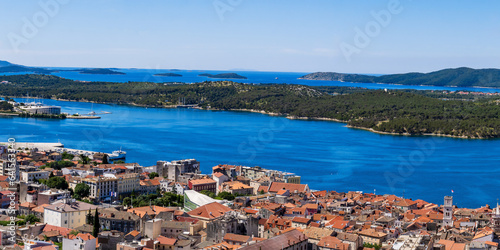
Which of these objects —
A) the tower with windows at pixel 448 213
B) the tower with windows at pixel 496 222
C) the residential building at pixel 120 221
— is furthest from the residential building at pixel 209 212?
the tower with windows at pixel 496 222

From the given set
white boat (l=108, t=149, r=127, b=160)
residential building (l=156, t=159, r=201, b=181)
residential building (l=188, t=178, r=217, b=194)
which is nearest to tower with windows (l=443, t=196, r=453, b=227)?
residential building (l=188, t=178, r=217, b=194)

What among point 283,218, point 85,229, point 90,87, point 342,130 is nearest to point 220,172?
point 283,218

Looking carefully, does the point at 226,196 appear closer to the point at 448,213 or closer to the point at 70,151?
the point at 448,213

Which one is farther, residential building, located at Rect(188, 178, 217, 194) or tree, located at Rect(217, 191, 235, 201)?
residential building, located at Rect(188, 178, 217, 194)

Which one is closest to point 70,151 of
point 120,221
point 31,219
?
point 31,219

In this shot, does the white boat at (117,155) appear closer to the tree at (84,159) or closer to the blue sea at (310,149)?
the blue sea at (310,149)

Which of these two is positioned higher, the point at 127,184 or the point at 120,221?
the point at 120,221

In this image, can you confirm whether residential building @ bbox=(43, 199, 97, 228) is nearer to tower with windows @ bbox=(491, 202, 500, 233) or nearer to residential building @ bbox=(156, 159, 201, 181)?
residential building @ bbox=(156, 159, 201, 181)

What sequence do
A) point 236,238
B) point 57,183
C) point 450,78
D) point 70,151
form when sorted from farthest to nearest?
point 450,78 < point 70,151 < point 57,183 < point 236,238
